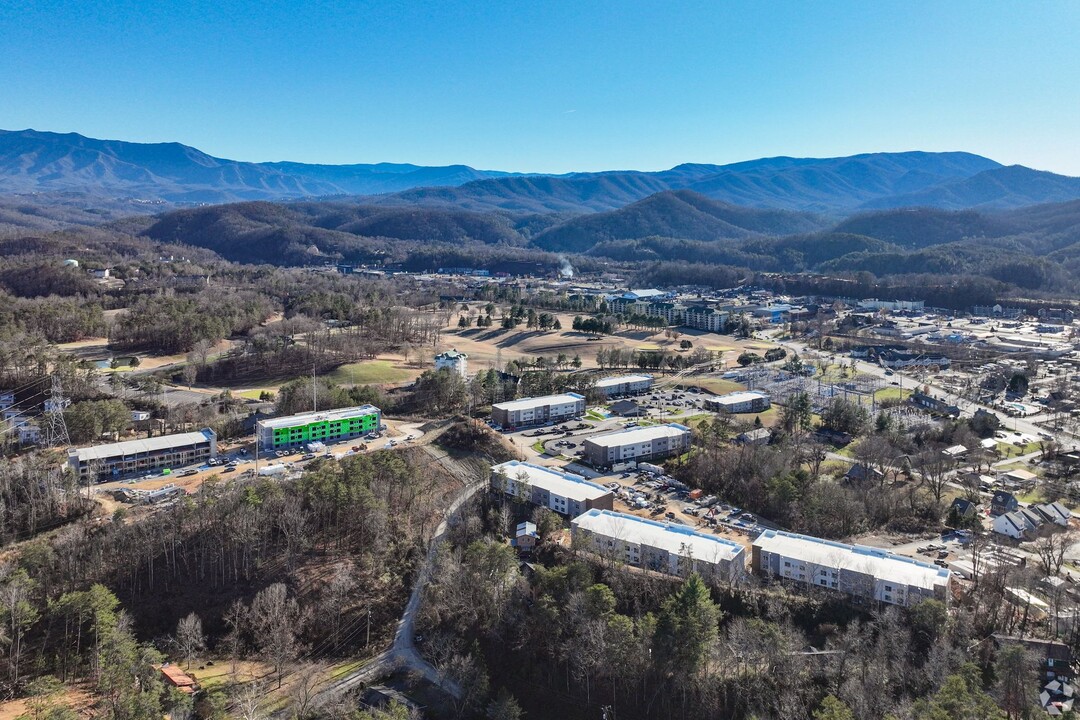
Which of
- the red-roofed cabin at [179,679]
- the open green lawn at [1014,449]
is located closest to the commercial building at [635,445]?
the open green lawn at [1014,449]

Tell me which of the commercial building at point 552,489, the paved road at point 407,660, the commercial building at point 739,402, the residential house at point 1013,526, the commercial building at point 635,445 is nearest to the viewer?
the paved road at point 407,660

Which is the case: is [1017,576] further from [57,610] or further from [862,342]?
[862,342]

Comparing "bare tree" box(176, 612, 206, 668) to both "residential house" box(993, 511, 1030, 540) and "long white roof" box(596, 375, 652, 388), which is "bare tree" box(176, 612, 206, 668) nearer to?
"residential house" box(993, 511, 1030, 540)

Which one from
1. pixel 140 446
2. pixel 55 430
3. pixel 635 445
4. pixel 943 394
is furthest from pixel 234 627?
pixel 943 394

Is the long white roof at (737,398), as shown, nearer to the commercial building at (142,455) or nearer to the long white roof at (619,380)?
the long white roof at (619,380)

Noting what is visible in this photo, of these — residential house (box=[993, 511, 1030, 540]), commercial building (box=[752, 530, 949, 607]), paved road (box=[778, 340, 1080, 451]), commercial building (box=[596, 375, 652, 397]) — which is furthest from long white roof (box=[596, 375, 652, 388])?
residential house (box=[993, 511, 1030, 540])
